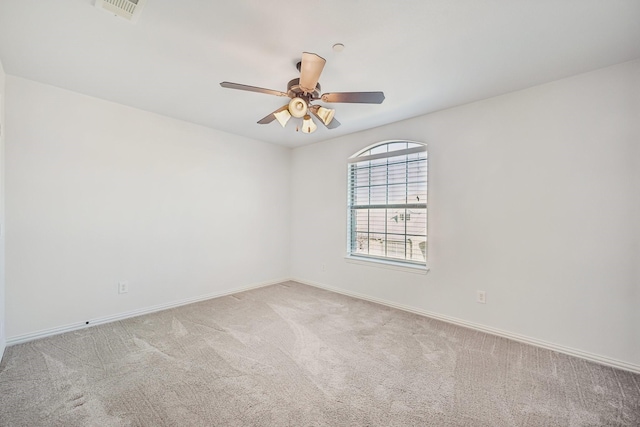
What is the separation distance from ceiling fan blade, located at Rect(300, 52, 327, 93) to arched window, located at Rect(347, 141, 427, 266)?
191cm

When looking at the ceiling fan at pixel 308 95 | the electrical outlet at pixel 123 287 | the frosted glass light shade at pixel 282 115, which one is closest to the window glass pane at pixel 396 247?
the ceiling fan at pixel 308 95

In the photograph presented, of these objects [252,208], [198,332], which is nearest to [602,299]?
[198,332]

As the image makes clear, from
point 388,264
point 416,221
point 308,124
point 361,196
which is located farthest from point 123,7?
point 388,264

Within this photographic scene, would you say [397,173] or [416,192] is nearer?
[416,192]

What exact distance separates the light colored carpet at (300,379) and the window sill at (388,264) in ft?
2.11

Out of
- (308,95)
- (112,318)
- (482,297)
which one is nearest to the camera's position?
(308,95)

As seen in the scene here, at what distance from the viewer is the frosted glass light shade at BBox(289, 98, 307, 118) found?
2176mm

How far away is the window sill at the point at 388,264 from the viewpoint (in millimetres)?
3330

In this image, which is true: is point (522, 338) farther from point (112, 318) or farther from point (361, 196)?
point (112, 318)

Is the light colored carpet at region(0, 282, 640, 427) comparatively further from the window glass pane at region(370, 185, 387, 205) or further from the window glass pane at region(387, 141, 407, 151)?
the window glass pane at region(387, 141, 407, 151)

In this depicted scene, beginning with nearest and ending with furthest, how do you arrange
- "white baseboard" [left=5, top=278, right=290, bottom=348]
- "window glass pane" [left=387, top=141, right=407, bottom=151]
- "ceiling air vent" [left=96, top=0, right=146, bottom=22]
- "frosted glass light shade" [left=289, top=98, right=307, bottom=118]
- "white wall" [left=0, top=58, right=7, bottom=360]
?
1. "ceiling air vent" [left=96, top=0, right=146, bottom=22]
2. "frosted glass light shade" [left=289, top=98, right=307, bottom=118]
3. "white wall" [left=0, top=58, right=7, bottom=360]
4. "white baseboard" [left=5, top=278, right=290, bottom=348]
5. "window glass pane" [left=387, top=141, right=407, bottom=151]

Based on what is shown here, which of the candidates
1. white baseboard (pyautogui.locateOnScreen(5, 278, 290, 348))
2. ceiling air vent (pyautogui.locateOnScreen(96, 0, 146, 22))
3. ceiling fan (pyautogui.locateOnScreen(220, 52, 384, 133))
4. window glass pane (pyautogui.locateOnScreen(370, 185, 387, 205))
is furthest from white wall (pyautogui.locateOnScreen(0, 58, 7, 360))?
window glass pane (pyautogui.locateOnScreen(370, 185, 387, 205))

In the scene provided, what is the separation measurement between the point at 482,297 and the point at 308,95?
2.65 m

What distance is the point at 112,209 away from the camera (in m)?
3.03
